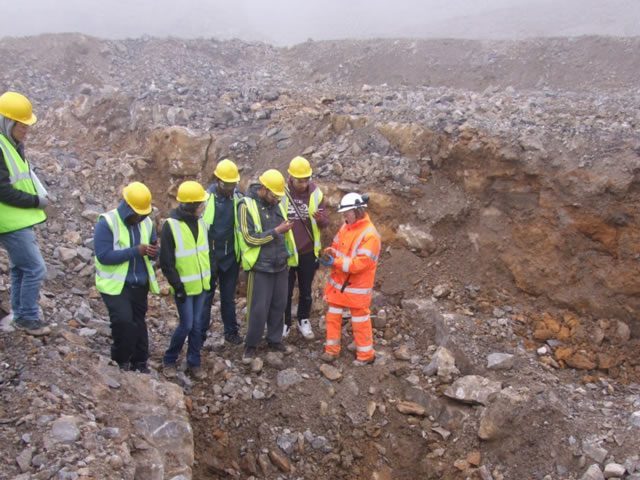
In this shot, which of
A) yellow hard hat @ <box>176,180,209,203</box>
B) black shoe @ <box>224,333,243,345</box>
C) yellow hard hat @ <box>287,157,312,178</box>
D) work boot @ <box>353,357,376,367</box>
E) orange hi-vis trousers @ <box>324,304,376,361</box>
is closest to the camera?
yellow hard hat @ <box>176,180,209,203</box>

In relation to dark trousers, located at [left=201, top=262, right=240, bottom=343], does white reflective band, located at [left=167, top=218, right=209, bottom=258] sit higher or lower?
higher

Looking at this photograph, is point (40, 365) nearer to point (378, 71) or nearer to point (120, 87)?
point (120, 87)

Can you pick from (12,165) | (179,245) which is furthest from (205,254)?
(12,165)

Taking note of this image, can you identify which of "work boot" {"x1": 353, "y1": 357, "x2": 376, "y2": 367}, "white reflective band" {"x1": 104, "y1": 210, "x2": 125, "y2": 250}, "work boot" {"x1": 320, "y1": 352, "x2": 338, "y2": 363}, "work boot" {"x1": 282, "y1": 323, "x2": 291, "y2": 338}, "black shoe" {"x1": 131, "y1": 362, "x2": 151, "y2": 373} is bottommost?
"work boot" {"x1": 353, "y1": 357, "x2": 376, "y2": 367}

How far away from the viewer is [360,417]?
487 cm

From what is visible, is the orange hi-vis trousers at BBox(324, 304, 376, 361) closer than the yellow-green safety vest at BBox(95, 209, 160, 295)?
No

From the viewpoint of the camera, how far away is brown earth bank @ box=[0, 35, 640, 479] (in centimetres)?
397

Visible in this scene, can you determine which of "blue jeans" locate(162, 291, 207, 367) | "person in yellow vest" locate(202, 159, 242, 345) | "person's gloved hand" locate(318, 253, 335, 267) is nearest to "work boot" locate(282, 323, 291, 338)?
"person in yellow vest" locate(202, 159, 242, 345)

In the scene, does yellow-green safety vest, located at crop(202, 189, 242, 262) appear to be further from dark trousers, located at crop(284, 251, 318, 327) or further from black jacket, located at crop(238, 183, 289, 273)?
dark trousers, located at crop(284, 251, 318, 327)

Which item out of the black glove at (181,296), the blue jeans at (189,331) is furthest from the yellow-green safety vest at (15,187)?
the blue jeans at (189,331)

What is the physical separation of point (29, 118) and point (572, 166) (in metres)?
5.66

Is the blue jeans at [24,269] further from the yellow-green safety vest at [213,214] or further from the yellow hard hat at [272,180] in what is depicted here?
the yellow hard hat at [272,180]

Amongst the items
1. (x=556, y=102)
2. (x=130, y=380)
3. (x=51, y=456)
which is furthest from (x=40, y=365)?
(x=556, y=102)

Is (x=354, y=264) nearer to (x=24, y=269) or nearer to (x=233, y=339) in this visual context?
(x=233, y=339)
